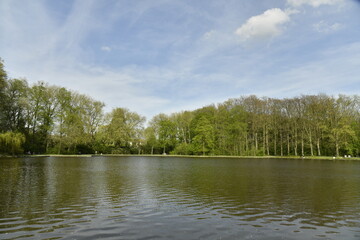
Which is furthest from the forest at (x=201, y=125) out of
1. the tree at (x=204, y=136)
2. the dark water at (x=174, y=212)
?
the dark water at (x=174, y=212)

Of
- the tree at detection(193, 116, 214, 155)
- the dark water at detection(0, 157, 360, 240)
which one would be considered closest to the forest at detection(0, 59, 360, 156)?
the tree at detection(193, 116, 214, 155)

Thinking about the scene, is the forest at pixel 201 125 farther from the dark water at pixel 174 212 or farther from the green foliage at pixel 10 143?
the dark water at pixel 174 212

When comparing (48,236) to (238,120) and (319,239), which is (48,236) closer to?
(319,239)

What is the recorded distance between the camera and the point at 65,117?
241 feet

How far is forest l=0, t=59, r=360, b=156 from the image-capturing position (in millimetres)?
65375

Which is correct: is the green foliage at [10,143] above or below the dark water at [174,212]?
above

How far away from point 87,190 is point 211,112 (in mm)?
69114

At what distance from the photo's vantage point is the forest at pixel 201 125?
214 ft

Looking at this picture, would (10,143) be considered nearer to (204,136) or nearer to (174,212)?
(204,136)

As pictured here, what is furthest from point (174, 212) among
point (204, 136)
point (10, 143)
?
point (204, 136)

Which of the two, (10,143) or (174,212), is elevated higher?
(10,143)

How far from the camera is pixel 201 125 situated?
81312mm

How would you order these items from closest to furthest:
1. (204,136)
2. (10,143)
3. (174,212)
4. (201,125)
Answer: (174,212) < (10,143) < (204,136) < (201,125)

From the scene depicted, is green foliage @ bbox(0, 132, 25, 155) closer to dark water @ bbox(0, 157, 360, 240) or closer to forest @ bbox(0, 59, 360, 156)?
forest @ bbox(0, 59, 360, 156)
